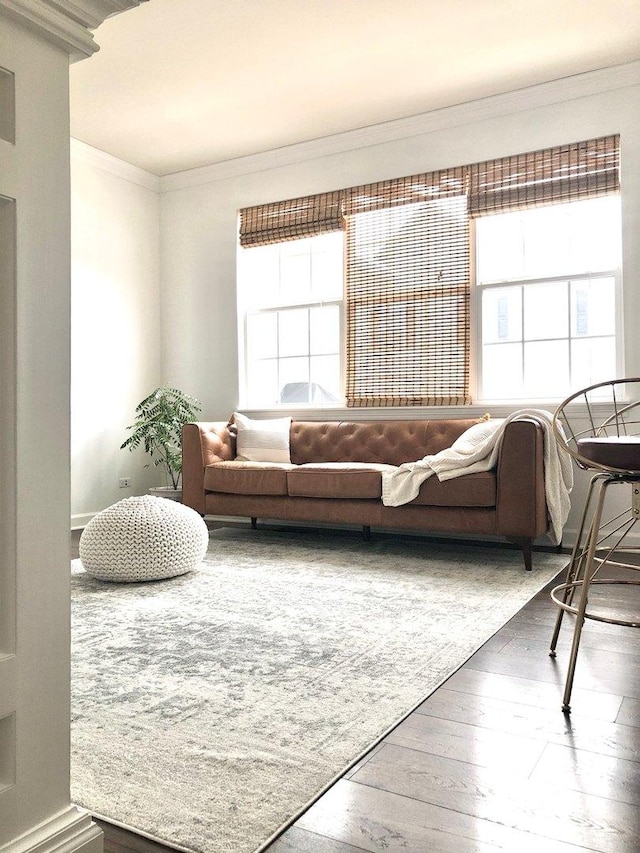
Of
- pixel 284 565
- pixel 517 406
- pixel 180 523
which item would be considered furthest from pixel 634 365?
pixel 180 523

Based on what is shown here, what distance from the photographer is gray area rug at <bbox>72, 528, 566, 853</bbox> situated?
55.2 inches

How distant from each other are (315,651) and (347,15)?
3.30 m

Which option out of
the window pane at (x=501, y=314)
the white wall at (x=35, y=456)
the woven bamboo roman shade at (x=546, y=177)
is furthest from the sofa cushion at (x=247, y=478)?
the white wall at (x=35, y=456)

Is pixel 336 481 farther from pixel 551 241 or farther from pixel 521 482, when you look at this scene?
pixel 551 241

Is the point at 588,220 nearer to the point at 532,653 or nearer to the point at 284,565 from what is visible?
the point at 284,565

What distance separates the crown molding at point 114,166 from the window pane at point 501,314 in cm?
320

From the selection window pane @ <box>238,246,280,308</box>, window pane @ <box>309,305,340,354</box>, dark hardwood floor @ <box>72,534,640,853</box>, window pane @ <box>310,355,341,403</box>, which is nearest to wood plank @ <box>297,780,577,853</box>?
dark hardwood floor @ <box>72,534,640,853</box>

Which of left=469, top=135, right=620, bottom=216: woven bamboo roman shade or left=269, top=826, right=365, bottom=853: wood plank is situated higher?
left=469, top=135, right=620, bottom=216: woven bamboo roman shade

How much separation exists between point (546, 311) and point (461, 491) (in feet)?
5.27

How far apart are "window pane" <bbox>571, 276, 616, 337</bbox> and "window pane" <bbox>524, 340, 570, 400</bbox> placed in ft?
0.51

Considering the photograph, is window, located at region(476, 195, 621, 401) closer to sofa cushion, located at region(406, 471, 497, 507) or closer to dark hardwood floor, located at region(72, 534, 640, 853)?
sofa cushion, located at region(406, 471, 497, 507)

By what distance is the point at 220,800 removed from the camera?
4.51 feet

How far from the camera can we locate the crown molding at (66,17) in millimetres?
1040

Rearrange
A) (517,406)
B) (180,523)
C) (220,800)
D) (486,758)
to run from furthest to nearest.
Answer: (517,406)
(180,523)
(486,758)
(220,800)
